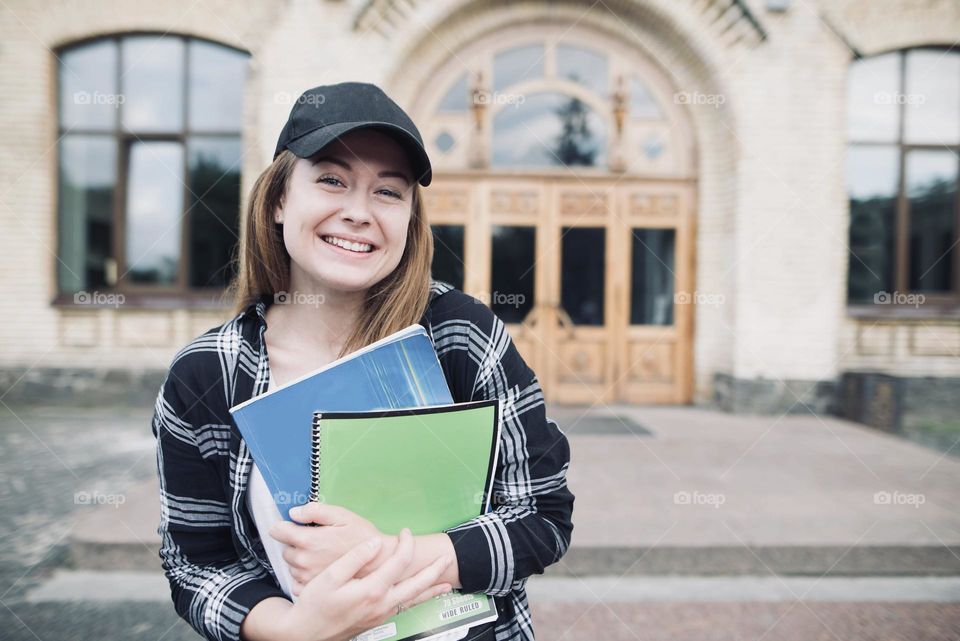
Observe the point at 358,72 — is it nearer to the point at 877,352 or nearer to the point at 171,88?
the point at 171,88

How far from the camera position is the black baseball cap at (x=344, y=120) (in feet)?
3.43

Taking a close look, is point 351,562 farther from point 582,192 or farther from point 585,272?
point 582,192

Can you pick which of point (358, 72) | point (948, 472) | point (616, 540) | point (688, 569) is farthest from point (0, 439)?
point (948, 472)

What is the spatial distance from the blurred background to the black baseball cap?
206 inches

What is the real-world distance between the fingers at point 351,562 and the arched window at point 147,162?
7.40 metres

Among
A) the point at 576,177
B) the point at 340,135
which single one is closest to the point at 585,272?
the point at 576,177

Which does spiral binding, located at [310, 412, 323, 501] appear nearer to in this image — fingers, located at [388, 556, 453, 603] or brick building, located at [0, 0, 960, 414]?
fingers, located at [388, 556, 453, 603]

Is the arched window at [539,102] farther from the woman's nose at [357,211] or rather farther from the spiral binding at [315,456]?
the spiral binding at [315,456]

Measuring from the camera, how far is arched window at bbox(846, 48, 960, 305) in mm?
7883

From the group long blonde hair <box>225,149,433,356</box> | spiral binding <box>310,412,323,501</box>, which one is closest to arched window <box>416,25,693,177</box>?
long blonde hair <box>225,149,433,356</box>

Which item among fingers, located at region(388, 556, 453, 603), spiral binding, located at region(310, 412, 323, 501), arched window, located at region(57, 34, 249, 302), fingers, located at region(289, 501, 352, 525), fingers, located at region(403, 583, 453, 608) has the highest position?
arched window, located at region(57, 34, 249, 302)

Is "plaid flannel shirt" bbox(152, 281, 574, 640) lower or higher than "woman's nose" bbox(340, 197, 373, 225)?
lower

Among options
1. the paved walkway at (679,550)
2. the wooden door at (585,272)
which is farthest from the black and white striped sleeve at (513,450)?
the wooden door at (585,272)

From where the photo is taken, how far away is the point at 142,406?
7438 mm
